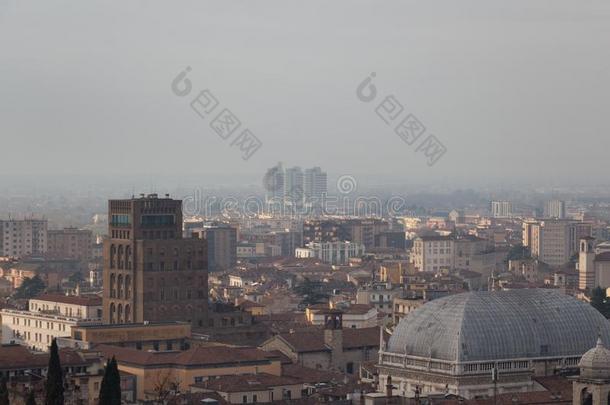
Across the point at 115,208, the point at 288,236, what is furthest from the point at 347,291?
the point at 288,236

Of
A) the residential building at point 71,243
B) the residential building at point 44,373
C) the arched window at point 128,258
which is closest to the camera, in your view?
the residential building at point 44,373

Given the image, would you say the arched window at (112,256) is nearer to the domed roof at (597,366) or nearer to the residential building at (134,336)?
the residential building at (134,336)

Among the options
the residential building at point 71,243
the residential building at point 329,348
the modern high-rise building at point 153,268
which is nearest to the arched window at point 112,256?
the modern high-rise building at point 153,268

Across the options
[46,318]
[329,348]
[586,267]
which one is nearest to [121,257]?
[46,318]

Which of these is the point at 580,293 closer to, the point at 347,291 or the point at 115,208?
the point at 347,291

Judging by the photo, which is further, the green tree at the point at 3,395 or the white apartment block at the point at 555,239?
the white apartment block at the point at 555,239

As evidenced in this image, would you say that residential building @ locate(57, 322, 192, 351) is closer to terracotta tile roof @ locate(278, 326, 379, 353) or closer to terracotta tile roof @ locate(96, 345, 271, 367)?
terracotta tile roof @ locate(278, 326, 379, 353)

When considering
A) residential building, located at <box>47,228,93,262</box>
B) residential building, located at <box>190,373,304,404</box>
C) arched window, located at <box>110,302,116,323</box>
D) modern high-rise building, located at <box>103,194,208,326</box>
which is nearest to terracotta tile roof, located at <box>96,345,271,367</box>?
residential building, located at <box>190,373,304,404</box>
